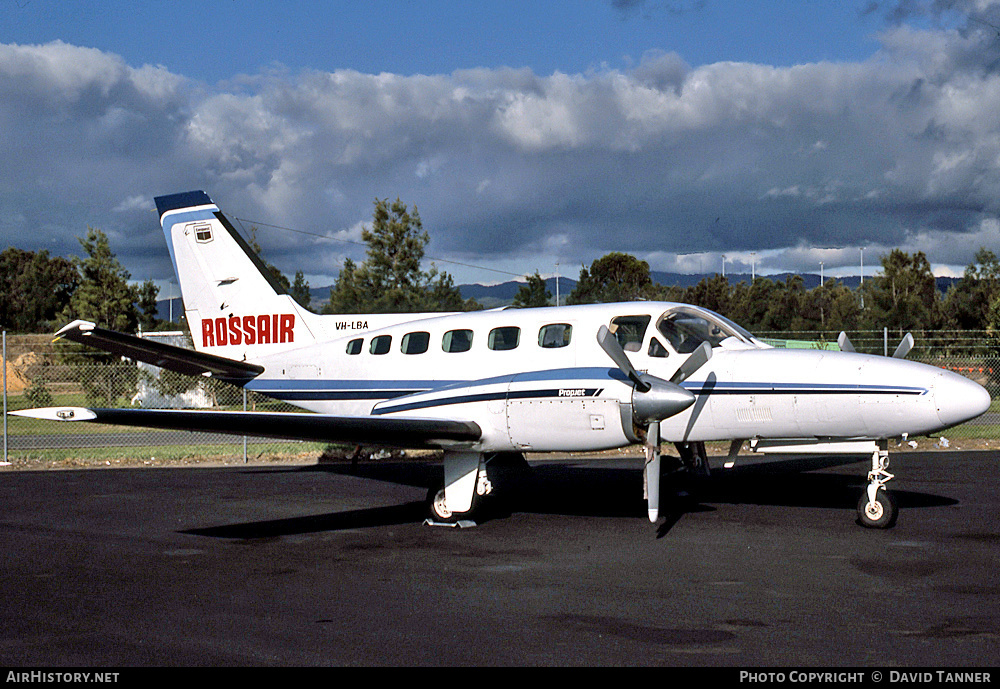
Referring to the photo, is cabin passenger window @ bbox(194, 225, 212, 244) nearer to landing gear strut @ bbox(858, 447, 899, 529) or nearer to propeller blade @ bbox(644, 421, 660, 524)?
propeller blade @ bbox(644, 421, 660, 524)

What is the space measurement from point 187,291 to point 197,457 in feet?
19.0

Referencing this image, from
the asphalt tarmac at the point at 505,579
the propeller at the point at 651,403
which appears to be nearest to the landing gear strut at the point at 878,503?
the asphalt tarmac at the point at 505,579

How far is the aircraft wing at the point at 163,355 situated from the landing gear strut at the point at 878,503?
31.7 ft

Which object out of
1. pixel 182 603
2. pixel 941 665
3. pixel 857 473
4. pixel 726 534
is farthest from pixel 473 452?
pixel 857 473

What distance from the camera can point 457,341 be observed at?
1310 centimetres

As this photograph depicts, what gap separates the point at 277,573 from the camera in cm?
910

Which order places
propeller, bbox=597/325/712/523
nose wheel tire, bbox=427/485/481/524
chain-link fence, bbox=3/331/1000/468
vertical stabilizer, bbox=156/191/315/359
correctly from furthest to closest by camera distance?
chain-link fence, bbox=3/331/1000/468, vertical stabilizer, bbox=156/191/315/359, nose wheel tire, bbox=427/485/481/524, propeller, bbox=597/325/712/523

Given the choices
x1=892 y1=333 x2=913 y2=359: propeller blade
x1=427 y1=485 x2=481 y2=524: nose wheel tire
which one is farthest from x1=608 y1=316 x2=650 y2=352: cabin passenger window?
x1=892 y1=333 x2=913 y2=359: propeller blade

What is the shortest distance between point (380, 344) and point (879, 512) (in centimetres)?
764

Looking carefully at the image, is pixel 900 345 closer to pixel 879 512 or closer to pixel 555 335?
pixel 879 512

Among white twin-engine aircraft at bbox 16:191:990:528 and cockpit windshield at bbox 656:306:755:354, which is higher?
cockpit windshield at bbox 656:306:755:354

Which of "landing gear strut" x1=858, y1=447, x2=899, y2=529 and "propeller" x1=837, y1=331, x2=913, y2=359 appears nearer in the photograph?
"landing gear strut" x1=858, y1=447, x2=899, y2=529

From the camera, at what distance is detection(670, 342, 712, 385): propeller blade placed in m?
10.8

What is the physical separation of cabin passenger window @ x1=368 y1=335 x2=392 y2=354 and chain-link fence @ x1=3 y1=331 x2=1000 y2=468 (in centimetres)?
552
